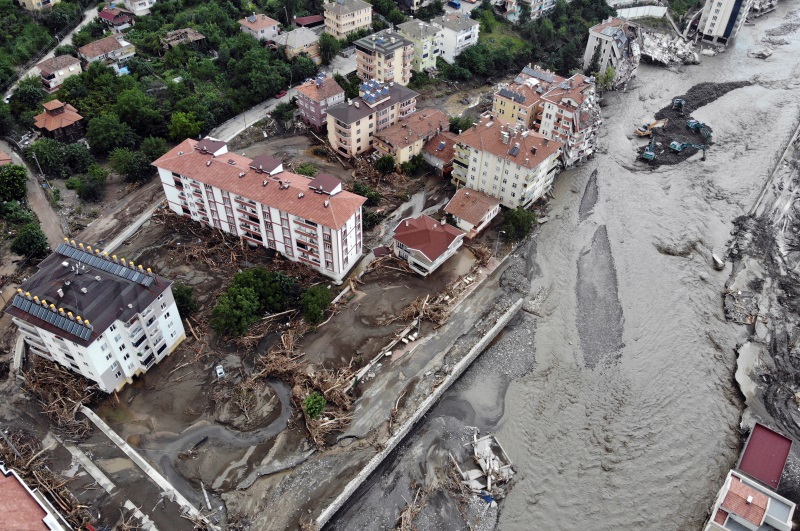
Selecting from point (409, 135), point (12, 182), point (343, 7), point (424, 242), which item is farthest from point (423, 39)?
point (12, 182)

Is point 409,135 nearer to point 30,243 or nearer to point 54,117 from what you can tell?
point 30,243

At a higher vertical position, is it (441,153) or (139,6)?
(139,6)

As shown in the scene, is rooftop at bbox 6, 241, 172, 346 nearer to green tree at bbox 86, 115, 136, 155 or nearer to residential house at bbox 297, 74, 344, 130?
green tree at bbox 86, 115, 136, 155

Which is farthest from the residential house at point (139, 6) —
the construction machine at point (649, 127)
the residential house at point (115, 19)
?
the construction machine at point (649, 127)

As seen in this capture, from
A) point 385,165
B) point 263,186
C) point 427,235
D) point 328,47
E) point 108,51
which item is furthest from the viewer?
point 328,47

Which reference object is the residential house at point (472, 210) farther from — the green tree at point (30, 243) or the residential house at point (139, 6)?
the residential house at point (139, 6)

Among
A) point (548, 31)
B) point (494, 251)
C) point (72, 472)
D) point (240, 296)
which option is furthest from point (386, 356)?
point (548, 31)
